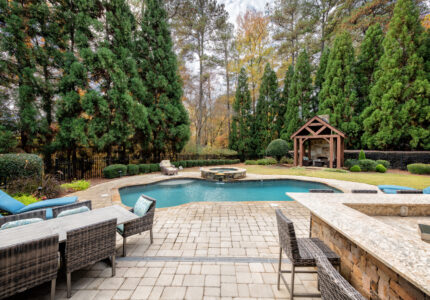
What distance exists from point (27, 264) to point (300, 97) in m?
18.7

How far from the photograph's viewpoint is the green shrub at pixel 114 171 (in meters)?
9.10

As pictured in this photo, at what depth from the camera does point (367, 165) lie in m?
10.7

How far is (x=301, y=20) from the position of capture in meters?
17.3

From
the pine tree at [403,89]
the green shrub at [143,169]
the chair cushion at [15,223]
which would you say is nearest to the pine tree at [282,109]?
the pine tree at [403,89]

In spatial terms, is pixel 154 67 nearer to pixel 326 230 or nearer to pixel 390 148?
pixel 326 230

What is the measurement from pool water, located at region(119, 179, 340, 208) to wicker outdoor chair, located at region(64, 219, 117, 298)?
4056mm

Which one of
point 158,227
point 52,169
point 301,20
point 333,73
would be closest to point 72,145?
point 52,169

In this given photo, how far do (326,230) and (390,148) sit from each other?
14.5m

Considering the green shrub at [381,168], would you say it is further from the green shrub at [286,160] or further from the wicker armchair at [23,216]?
the wicker armchair at [23,216]

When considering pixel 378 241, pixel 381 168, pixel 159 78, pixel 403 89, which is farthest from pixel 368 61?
pixel 378 241

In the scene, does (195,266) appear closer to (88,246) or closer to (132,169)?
(88,246)

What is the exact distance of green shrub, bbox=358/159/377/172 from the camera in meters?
10.6

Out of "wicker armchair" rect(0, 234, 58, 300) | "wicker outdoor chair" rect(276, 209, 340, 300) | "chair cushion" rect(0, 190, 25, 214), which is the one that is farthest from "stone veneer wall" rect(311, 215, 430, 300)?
"chair cushion" rect(0, 190, 25, 214)

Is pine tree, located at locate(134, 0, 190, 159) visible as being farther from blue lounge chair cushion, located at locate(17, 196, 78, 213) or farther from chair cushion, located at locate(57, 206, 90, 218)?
chair cushion, located at locate(57, 206, 90, 218)
